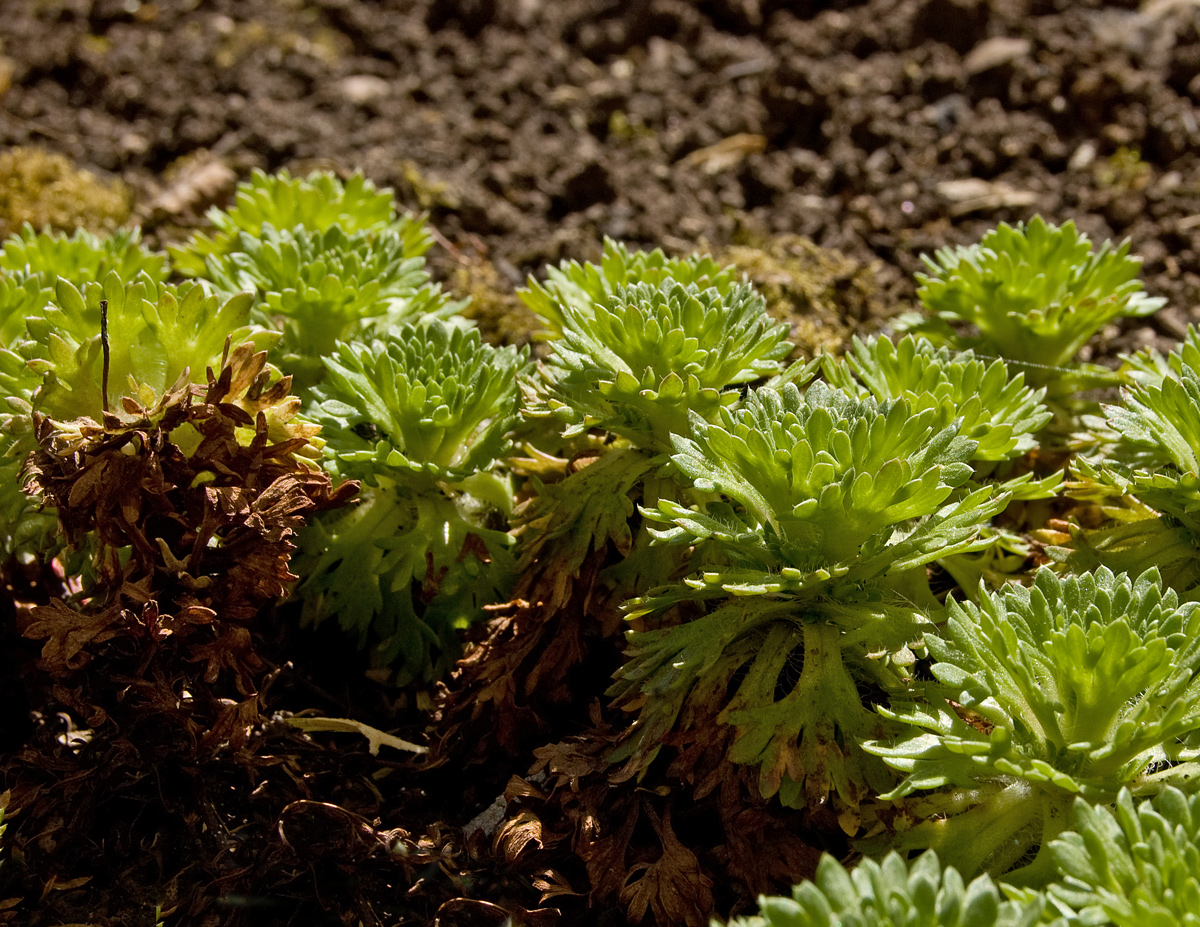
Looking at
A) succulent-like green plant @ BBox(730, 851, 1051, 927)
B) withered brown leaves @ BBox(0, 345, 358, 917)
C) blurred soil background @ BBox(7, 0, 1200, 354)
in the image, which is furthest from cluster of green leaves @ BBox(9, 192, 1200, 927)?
blurred soil background @ BBox(7, 0, 1200, 354)

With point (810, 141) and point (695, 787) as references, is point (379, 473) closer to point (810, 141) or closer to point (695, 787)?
point (695, 787)

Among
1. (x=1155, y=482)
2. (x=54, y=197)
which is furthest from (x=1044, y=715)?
(x=54, y=197)

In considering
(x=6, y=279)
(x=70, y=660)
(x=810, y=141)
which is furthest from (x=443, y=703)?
(x=810, y=141)

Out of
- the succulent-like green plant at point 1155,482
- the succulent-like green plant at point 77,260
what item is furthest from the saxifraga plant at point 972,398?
the succulent-like green plant at point 77,260

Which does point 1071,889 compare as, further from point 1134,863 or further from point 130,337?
point 130,337

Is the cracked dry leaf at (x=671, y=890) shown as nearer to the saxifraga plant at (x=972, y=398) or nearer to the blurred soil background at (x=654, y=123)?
the saxifraga plant at (x=972, y=398)
